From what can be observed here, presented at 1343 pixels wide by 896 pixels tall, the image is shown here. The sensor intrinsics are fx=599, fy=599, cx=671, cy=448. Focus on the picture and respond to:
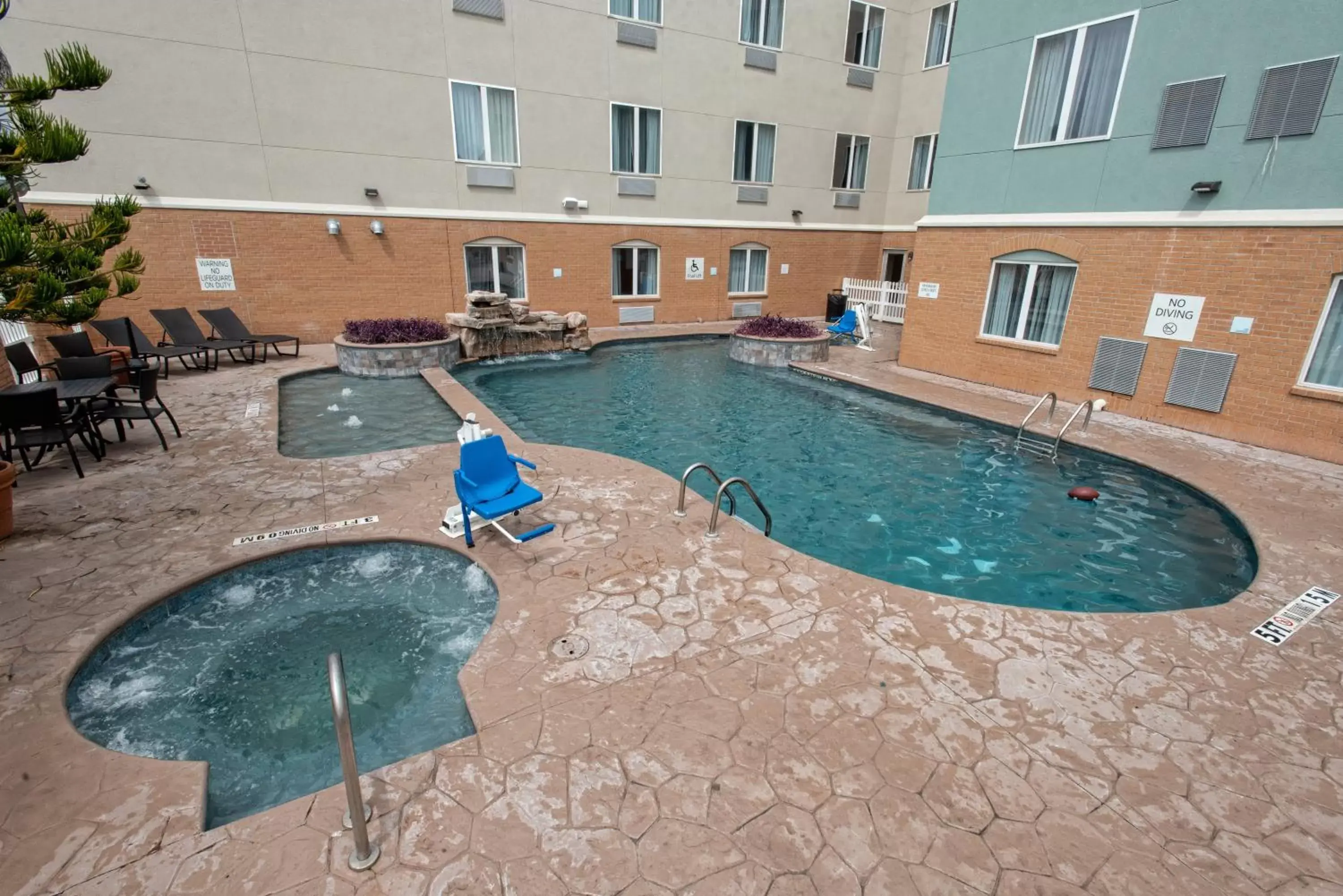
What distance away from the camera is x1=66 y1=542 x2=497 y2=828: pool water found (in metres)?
3.85

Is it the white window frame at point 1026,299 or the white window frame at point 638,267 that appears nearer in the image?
the white window frame at point 1026,299

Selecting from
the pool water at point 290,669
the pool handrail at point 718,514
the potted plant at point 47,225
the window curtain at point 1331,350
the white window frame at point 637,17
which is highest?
the white window frame at point 637,17

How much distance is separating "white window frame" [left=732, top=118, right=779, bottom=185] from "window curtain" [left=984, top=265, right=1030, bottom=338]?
11176mm

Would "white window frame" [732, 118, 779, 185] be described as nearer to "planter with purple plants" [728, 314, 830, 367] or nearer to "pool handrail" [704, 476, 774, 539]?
"planter with purple plants" [728, 314, 830, 367]

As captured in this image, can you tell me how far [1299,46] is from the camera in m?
8.22

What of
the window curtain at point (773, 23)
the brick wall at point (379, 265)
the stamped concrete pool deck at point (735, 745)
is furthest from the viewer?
the window curtain at point (773, 23)

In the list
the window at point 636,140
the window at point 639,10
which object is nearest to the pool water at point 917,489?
the window at point 636,140

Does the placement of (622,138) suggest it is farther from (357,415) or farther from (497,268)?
(357,415)

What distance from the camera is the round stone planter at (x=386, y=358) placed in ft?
44.0

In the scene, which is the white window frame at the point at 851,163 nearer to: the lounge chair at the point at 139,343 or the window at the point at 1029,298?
the window at the point at 1029,298

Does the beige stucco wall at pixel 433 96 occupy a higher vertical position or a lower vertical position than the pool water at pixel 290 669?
higher

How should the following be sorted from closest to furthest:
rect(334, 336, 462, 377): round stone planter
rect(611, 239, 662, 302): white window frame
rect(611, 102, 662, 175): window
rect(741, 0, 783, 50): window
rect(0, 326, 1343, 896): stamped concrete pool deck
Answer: rect(0, 326, 1343, 896): stamped concrete pool deck, rect(334, 336, 462, 377): round stone planter, rect(611, 102, 662, 175): window, rect(741, 0, 783, 50): window, rect(611, 239, 662, 302): white window frame

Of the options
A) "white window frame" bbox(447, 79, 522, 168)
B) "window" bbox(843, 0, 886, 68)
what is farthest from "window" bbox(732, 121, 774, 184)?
"white window frame" bbox(447, 79, 522, 168)

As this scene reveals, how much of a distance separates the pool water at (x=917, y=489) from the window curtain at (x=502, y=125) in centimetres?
731
